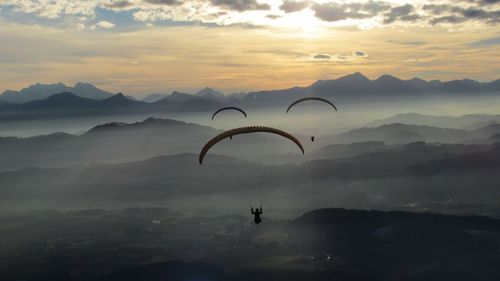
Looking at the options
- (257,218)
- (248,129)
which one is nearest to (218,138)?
(248,129)

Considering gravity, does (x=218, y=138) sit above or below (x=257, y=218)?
above

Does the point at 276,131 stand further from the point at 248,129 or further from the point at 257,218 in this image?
the point at 257,218

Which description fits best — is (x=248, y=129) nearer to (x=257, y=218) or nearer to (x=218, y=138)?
(x=218, y=138)

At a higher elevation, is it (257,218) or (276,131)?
(276,131)

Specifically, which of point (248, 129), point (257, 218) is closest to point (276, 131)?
point (248, 129)

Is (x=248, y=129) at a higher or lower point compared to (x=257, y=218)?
higher

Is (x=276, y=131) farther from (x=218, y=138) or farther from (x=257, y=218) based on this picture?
(x=257, y=218)
